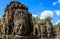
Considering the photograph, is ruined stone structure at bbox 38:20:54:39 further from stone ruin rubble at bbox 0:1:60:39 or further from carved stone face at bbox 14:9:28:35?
carved stone face at bbox 14:9:28:35

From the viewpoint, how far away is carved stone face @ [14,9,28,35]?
1327cm

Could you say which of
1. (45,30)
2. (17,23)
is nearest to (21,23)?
(17,23)

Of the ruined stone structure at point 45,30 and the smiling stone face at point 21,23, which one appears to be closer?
the smiling stone face at point 21,23

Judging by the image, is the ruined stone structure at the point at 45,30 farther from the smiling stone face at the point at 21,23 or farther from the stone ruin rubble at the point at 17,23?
the smiling stone face at the point at 21,23

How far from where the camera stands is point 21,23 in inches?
527

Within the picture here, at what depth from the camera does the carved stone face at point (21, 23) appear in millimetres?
13273

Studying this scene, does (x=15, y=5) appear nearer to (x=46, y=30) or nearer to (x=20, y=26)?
(x=20, y=26)

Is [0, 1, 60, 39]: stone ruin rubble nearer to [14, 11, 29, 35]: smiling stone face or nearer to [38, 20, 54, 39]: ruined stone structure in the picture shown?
[14, 11, 29, 35]: smiling stone face

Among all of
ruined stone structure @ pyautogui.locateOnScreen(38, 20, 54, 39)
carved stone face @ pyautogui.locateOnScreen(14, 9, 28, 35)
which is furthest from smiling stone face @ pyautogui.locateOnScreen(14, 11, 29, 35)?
ruined stone structure @ pyautogui.locateOnScreen(38, 20, 54, 39)

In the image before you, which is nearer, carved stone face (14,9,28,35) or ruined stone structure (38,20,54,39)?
carved stone face (14,9,28,35)

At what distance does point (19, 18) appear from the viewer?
13.5m

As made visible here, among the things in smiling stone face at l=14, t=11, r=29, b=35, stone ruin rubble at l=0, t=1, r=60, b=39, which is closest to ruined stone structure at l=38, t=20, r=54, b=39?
stone ruin rubble at l=0, t=1, r=60, b=39

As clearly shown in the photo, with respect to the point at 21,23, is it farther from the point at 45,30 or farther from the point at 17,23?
the point at 45,30

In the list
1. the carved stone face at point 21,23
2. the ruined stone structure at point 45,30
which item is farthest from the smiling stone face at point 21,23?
the ruined stone structure at point 45,30
